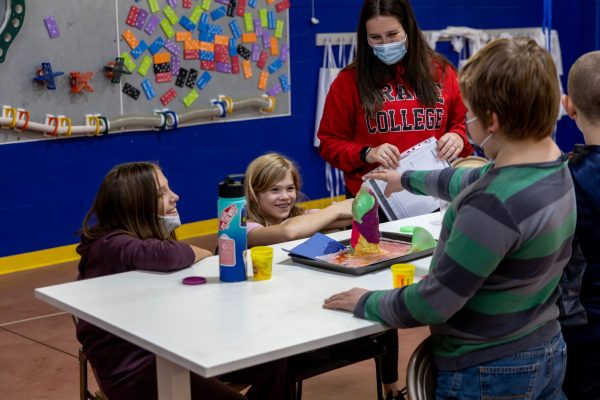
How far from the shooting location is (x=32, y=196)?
17.6 ft

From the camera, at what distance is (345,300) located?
2055mm

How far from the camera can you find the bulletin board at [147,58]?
17.0ft

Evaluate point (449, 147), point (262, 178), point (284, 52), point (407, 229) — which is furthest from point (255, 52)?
point (407, 229)

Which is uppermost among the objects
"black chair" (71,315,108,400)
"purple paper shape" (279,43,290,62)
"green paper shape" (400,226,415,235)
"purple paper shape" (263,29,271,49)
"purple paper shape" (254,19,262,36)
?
"purple paper shape" (254,19,262,36)

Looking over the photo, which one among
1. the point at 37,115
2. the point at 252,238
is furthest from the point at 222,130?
the point at 252,238

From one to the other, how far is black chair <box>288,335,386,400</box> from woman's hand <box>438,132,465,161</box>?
2.26 feet

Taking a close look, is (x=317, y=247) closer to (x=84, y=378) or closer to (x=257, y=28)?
(x=84, y=378)

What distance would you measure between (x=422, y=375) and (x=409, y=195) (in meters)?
1.24

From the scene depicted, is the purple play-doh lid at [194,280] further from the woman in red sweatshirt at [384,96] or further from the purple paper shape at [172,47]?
the purple paper shape at [172,47]

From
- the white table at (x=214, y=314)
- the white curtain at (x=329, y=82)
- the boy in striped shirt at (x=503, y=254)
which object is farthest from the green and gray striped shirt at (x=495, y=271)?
the white curtain at (x=329, y=82)

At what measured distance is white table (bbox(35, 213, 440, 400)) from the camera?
184cm

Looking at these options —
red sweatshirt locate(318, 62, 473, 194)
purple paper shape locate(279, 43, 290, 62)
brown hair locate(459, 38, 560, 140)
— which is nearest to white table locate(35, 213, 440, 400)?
brown hair locate(459, 38, 560, 140)

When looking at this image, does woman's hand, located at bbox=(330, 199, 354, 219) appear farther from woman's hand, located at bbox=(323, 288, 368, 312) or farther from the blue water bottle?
woman's hand, located at bbox=(323, 288, 368, 312)

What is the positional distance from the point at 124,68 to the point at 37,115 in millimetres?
628
